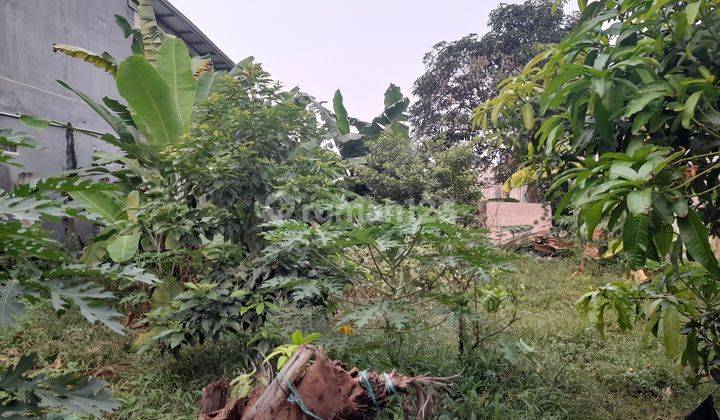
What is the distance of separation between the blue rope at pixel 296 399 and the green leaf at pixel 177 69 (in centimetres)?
365

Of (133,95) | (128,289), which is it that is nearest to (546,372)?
(128,289)

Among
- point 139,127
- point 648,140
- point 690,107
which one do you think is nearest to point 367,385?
point 690,107

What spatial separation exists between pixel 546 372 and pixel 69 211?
2821mm

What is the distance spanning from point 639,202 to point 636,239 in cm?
13

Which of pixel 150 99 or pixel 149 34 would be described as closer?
pixel 150 99

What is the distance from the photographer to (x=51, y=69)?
607 centimetres

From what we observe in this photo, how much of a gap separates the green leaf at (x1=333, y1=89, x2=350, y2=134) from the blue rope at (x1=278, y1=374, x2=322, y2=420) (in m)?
6.28

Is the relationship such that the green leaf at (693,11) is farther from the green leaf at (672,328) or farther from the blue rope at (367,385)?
the blue rope at (367,385)

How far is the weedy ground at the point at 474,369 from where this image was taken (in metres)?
2.56

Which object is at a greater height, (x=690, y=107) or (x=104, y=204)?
(x=690, y=107)

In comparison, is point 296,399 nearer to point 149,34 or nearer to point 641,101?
point 641,101

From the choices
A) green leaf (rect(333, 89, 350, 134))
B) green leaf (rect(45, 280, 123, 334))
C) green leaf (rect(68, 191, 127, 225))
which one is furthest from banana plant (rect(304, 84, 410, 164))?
green leaf (rect(45, 280, 123, 334))

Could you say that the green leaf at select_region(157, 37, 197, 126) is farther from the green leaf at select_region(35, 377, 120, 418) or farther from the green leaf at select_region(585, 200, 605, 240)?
the green leaf at select_region(585, 200, 605, 240)

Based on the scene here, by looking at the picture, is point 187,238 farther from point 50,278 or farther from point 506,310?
point 506,310
